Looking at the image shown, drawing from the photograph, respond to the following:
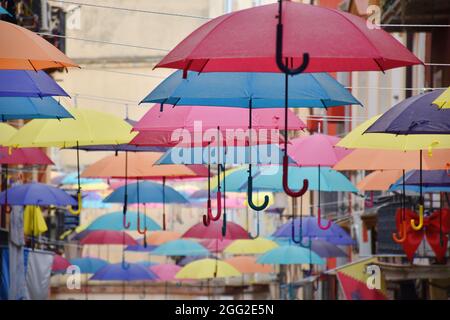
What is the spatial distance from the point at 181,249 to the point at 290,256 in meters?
4.59

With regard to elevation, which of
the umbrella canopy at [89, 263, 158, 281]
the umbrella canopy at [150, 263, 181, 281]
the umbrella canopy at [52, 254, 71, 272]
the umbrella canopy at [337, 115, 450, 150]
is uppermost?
the umbrella canopy at [337, 115, 450, 150]

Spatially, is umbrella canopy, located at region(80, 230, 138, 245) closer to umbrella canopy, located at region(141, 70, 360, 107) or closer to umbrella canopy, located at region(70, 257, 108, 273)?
umbrella canopy, located at region(70, 257, 108, 273)

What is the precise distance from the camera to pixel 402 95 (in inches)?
1088

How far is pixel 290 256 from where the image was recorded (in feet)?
95.7

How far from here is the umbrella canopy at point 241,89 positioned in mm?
12812

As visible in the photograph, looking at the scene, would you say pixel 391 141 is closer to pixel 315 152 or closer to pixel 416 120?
pixel 416 120

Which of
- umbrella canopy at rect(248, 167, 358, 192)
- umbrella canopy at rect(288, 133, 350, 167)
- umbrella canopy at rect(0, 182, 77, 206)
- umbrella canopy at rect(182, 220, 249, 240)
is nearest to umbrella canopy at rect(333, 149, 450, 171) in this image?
umbrella canopy at rect(288, 133, 350, 167)

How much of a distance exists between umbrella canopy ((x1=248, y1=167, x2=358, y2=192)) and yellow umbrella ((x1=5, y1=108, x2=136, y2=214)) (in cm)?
347

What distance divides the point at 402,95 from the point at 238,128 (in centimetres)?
1271

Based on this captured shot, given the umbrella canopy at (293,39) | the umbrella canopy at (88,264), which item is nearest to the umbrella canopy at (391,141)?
the umbrella canopy at (293,39)

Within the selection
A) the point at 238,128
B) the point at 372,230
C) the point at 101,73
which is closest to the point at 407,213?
the point at 238,128

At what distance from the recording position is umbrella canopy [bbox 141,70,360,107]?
12.8 m

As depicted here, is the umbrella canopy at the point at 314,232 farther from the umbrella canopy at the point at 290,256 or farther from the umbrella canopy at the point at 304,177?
the umbrella canopy at the point at 304,177
